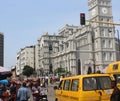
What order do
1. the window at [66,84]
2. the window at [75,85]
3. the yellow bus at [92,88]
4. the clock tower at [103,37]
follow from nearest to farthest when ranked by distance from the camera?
the yellow bus at [92,88]
the window at [75,85]
the window at [66,84]
the clock tower at [103,37]

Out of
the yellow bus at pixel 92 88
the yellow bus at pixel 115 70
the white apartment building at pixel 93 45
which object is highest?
the white apartment building at pixel 93 45

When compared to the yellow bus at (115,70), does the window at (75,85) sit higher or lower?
lower

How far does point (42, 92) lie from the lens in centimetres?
1884

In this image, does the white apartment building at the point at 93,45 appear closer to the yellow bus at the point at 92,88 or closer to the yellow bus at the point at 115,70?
the yellow bus at the point at 115,70

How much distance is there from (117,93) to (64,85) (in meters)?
5.66

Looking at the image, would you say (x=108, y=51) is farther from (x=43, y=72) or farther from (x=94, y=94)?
(x=94, y=94)

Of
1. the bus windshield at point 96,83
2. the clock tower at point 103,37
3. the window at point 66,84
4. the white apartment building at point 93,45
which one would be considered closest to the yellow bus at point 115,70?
the window at point 66,84

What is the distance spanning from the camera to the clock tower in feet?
396

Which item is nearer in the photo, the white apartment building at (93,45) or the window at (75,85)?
the window at (75,85)

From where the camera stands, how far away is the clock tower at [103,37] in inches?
4751

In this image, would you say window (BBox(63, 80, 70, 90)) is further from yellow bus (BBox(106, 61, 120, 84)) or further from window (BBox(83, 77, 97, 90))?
yellow bus (BBox(106, 61, 120, 84))

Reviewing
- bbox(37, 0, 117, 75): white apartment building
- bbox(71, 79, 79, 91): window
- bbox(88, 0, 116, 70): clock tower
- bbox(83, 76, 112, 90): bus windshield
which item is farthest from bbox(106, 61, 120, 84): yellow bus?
bbox(88, 0, 116, 70): clock tower

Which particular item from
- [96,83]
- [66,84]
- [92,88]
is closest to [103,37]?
[66,84]

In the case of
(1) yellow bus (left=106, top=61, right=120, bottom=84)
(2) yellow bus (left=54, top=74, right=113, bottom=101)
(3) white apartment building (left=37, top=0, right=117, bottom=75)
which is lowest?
(2) yellow bus (left=54, top=74, right=113, bottom=101)
